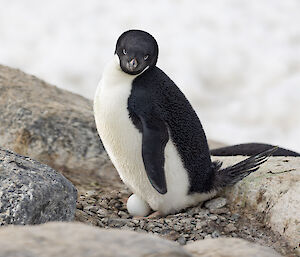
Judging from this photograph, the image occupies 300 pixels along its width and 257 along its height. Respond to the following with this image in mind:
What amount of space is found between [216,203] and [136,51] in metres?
0.82

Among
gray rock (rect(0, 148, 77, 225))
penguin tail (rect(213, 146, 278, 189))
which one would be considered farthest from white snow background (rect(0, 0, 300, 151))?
gray rock (rect(0, 148, 77, 225))

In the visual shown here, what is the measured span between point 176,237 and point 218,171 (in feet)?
1.60

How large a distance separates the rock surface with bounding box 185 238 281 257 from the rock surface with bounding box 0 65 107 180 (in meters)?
2.20

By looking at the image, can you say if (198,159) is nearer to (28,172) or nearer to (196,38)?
(28,172)

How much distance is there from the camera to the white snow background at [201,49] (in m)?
7.99

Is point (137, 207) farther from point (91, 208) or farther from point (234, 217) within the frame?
point (234, 217)

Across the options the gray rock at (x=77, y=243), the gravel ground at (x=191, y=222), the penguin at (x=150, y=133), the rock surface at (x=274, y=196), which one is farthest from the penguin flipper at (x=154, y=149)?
the gray rock at (x=77, y=243)

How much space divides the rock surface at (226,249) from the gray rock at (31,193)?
2.55 feet

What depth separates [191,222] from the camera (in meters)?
2.73

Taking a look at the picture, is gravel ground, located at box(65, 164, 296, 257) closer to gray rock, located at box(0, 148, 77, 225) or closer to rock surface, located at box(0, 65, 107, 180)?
→ gray rock, located at box(0, 148, 77, 225)

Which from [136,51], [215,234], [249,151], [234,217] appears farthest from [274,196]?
[136,51]

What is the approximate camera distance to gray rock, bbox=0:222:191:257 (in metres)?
1.30

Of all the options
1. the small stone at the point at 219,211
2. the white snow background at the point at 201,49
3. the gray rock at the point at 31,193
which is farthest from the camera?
the white snow background at the point at 201,49

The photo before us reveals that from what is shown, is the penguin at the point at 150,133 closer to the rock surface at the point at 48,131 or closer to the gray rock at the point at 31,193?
the gray rock at the point at 31,193
